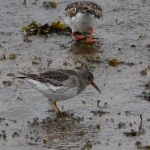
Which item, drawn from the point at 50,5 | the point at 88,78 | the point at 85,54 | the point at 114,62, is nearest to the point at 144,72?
the point at 114,62

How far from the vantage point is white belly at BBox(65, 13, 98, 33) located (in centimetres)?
1346

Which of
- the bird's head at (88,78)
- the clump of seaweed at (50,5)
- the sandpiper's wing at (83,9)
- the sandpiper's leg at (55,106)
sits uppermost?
the clump of seaweed at (50,5)

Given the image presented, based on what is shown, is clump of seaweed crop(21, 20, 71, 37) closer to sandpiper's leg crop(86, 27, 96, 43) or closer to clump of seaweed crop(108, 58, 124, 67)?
sandpiper's leg crop(86, 27, 96, 43)

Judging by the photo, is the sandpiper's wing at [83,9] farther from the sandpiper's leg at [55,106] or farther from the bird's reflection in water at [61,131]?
the bird's reflection in water at [61,131]

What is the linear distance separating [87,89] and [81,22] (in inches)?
117

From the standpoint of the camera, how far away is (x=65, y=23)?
556 inches

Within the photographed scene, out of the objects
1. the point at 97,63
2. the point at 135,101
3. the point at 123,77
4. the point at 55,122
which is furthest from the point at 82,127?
the point at 97,63

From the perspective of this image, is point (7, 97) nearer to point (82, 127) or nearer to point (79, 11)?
point (82, 127)

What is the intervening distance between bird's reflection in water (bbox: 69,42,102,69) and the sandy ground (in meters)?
0.02

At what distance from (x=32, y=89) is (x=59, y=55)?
69.4 inches

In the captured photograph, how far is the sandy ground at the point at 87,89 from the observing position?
9047mm

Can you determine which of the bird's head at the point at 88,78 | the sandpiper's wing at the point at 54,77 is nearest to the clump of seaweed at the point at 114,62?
the bird's head at the point at 88,78

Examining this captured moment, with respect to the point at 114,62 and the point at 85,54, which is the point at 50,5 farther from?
the point at 114,62

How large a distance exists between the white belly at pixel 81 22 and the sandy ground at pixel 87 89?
289 millimetres
